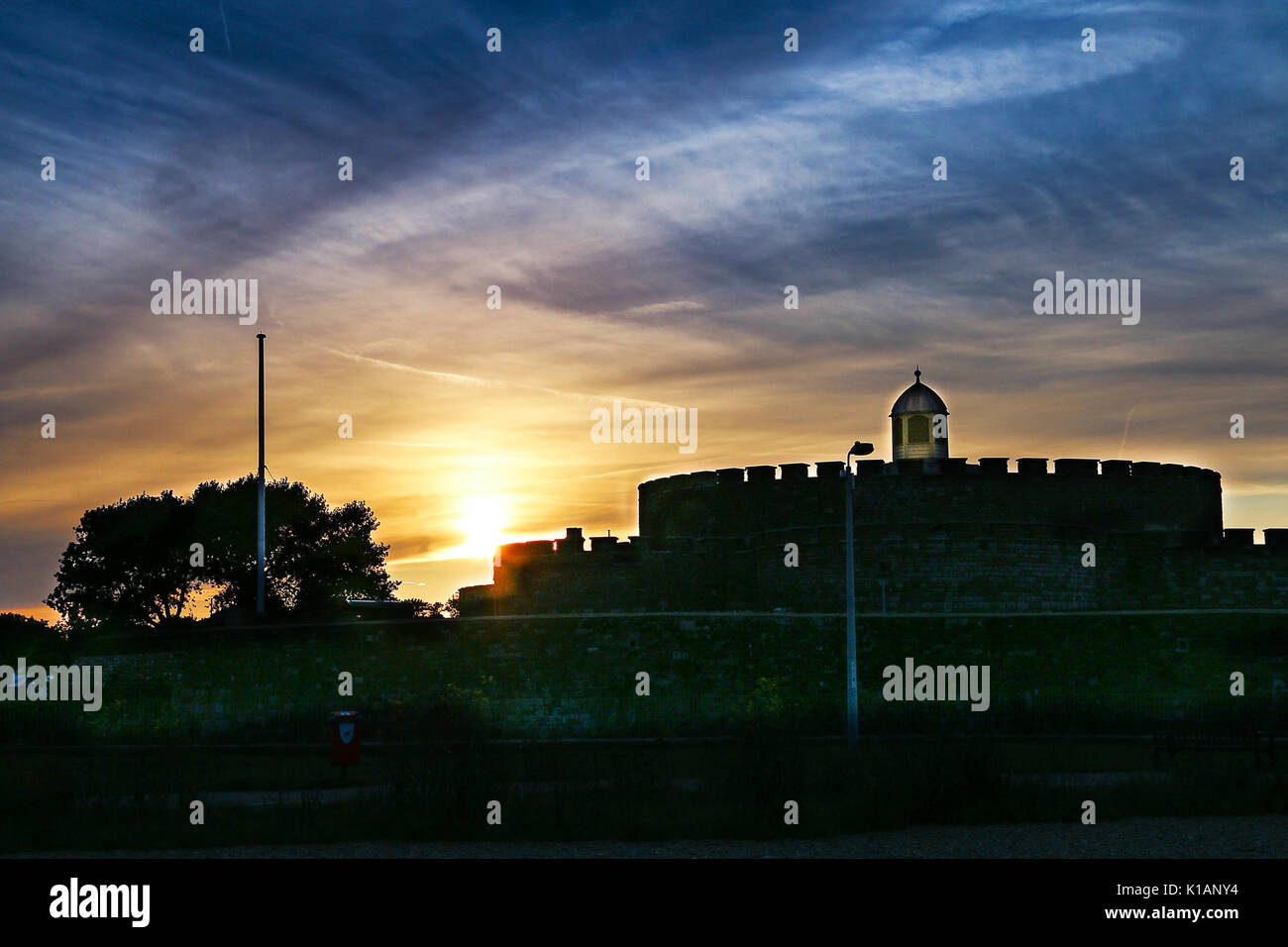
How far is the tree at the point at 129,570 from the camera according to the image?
5412 cm

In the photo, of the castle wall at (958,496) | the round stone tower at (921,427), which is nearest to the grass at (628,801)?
the castle wall at (958,496)

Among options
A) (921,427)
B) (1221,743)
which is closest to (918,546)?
(921,427)

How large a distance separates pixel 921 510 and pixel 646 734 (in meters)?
17.0

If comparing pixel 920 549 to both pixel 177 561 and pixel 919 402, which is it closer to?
pixel 919 402

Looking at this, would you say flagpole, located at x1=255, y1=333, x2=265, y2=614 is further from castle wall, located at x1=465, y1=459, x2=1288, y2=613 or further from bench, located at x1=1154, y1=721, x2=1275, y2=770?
bench, located at x1=1154, y1=721, x2=1275, y2=770

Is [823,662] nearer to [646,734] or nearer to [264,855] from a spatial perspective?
[646,734]

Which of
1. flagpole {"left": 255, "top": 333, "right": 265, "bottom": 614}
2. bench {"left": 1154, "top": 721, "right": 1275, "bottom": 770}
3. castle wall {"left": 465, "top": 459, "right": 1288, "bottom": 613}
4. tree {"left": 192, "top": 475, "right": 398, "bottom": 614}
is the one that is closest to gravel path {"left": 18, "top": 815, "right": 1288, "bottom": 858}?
bench {"left": 1154, "top": 721, "right": 1275, "bottom": 770}

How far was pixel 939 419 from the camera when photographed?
45.7 m

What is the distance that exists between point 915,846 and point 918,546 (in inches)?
994

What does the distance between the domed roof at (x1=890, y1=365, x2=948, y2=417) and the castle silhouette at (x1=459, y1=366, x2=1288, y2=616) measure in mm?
51

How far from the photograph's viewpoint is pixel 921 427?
45656 millimetres

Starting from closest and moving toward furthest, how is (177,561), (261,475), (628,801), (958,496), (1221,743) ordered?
(628,801) < (1221,743) < (261,475) < (958,496) < (177,561)

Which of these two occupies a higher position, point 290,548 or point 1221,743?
point 290,548
